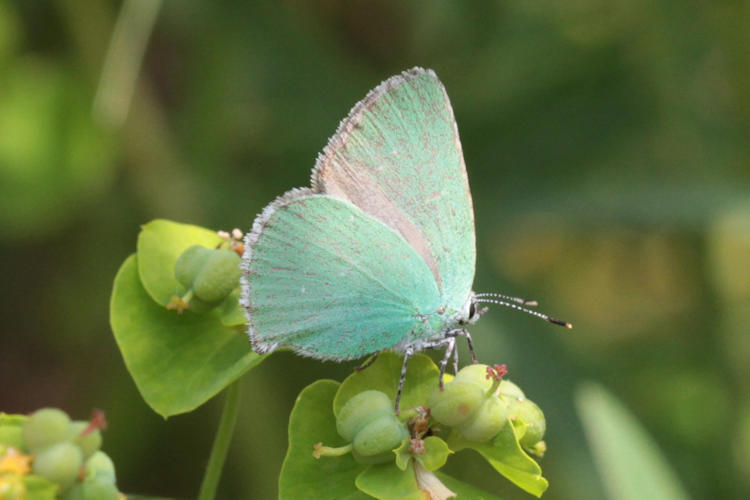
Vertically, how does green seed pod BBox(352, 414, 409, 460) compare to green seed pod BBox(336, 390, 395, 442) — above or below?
below

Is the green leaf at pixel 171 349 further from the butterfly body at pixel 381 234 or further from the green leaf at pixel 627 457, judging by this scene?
the green leaf at pixel 627 457

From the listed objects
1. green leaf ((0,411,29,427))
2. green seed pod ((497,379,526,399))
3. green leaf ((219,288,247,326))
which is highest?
green leaf ((219,288,247,326))

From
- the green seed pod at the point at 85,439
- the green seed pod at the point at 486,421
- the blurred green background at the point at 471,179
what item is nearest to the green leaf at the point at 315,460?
the green seed pod at the point at 486,421

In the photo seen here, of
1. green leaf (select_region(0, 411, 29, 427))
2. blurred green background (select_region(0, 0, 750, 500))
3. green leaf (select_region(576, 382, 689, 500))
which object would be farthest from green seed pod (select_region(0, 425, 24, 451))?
blurred green background (select_region(0, 0, 750, 500))

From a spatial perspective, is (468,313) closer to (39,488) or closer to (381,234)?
(381,234)

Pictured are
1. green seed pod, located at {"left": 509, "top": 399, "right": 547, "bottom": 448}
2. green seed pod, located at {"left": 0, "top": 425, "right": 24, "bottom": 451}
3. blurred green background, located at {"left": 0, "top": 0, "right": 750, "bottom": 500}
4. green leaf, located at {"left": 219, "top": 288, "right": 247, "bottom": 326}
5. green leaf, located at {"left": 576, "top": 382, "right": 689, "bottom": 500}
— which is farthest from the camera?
blurred green background, located at {"left": 0, "top": 0, "right": 750, "bottom": 500}

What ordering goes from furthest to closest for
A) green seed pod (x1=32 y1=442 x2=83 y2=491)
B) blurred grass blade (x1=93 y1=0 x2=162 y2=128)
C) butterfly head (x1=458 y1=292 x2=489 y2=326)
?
blurred grass blade (x1=93 y1=0 x2=162 y2=128) → butterfly head (x1=458 y1=292 x2=489 y2=326) → green seed pod (x1=32 y1=442 x2=83 y2=491)

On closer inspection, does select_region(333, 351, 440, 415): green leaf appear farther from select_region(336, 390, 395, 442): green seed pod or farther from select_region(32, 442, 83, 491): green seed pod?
select_region(32, 442, 83, 491): green seed pod

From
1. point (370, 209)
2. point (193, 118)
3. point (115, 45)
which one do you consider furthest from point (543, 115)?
point (370, 209)
